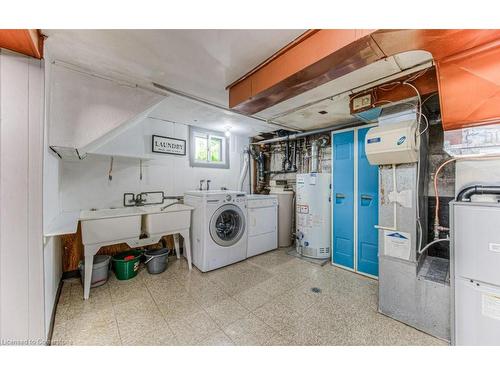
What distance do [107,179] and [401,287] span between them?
3812 millimetres

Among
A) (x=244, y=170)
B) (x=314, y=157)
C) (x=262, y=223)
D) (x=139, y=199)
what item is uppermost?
(x=314, y=157)

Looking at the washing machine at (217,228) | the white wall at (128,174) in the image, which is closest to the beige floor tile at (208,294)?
the washing machine at (217,228)

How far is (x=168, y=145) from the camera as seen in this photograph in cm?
332

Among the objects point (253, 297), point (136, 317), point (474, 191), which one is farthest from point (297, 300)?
point (474, 191)

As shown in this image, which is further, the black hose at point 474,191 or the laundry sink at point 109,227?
the laundry sink at point 109,227

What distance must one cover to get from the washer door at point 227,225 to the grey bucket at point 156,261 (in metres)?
0.76

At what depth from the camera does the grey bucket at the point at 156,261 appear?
2.64 metres

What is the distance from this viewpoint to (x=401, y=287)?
1755mm

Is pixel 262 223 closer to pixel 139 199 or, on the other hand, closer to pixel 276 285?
pixel 276 285

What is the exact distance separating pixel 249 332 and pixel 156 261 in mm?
1678

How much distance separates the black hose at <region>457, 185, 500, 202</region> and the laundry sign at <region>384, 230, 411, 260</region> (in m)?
0.49

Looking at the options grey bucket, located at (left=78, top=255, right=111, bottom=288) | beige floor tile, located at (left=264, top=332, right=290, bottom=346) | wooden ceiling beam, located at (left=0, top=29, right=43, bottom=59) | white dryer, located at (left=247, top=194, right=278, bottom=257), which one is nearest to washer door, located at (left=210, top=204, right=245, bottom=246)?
white dryer, located at (left=247, top=194, right=278, bottom=257)

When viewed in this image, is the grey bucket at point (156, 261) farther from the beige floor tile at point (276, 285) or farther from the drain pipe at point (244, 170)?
the drain pipe at point (244, 170)

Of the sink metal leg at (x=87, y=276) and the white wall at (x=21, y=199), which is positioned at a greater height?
the white wall at (x=21, y=199)
